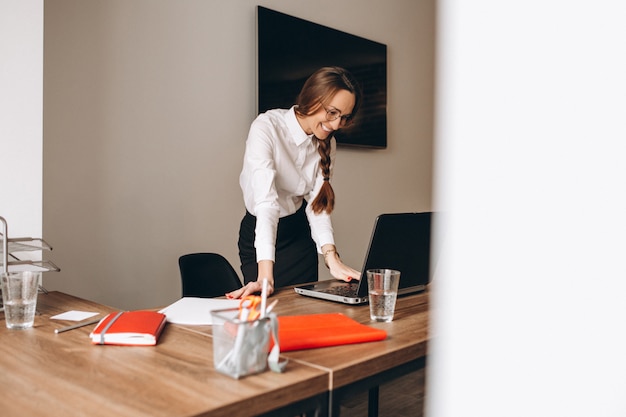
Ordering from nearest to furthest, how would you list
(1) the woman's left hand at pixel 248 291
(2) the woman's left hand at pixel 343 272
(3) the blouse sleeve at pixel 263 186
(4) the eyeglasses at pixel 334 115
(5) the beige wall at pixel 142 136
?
(1) the woman's left hand at pixel 248 291 → (3) the blouse sleeve at pixel 263 186 → (2) the woman's left hand at pixel 343 272 → (4) the eyeglasses at pixel 334 115 → (5) the beige wall at pixel 142 136

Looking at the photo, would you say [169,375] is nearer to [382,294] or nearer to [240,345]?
[240,345]

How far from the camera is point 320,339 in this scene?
100 centimetres

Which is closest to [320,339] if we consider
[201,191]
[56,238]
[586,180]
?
[586,180]

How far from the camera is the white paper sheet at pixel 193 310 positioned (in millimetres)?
1152

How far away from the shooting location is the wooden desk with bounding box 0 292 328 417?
69 centimetres

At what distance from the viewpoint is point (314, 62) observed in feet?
10.4

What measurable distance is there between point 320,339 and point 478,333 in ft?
1.67

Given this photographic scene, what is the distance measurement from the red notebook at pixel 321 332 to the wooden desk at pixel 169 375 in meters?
0.02

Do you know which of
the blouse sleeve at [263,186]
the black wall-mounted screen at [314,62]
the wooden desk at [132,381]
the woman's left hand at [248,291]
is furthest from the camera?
the black wall-mounted screen at [314,62]

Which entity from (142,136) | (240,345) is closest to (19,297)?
(240,345)

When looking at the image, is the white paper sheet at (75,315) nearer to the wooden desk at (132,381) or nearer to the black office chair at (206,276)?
the wooden desk at (132,381)

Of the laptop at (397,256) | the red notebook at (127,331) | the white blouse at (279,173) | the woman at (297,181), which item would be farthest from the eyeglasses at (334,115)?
the red notebook at (127,331)

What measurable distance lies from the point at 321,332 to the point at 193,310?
35 centimetres

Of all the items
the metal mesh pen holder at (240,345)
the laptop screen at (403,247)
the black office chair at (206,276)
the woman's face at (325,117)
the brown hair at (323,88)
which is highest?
the brown hair at (323,88)
